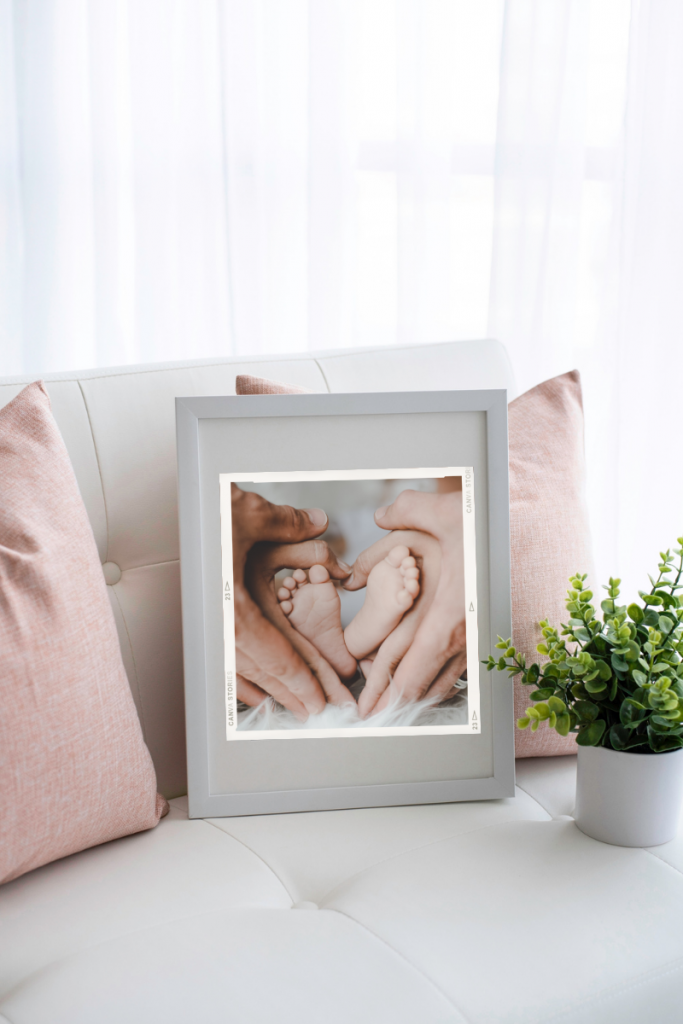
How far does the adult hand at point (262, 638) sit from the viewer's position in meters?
0.90

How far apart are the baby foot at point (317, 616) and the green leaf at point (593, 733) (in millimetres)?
274

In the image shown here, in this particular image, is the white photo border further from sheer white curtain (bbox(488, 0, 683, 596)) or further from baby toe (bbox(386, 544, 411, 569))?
sheer white curtain (bbox(488, 0, 683, 596))

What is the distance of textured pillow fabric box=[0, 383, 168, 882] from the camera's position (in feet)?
2.33

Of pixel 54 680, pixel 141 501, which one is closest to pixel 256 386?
pixel 141 501

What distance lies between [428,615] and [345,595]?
10cm

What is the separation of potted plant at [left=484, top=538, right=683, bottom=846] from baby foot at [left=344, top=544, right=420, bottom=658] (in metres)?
0.17

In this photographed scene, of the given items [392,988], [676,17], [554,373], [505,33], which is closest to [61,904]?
[392,988]

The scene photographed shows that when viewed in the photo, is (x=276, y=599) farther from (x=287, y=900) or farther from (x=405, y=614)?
(x=287, y=900)

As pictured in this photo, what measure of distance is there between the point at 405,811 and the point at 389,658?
0.57 feet

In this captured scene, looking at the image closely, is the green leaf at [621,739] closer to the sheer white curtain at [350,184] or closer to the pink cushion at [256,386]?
the pink cushion at [256,386]

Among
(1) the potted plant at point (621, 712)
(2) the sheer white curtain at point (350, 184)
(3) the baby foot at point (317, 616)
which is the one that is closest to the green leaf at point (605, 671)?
(1) the potted plant at point (621, 712)

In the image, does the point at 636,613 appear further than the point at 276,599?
No

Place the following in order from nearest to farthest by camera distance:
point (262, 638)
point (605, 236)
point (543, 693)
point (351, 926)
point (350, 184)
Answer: point (351, 926)
point (543, 693)
point (262, 638)
point (350, 184)
point (605, 236)

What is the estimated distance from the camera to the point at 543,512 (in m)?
0.98
